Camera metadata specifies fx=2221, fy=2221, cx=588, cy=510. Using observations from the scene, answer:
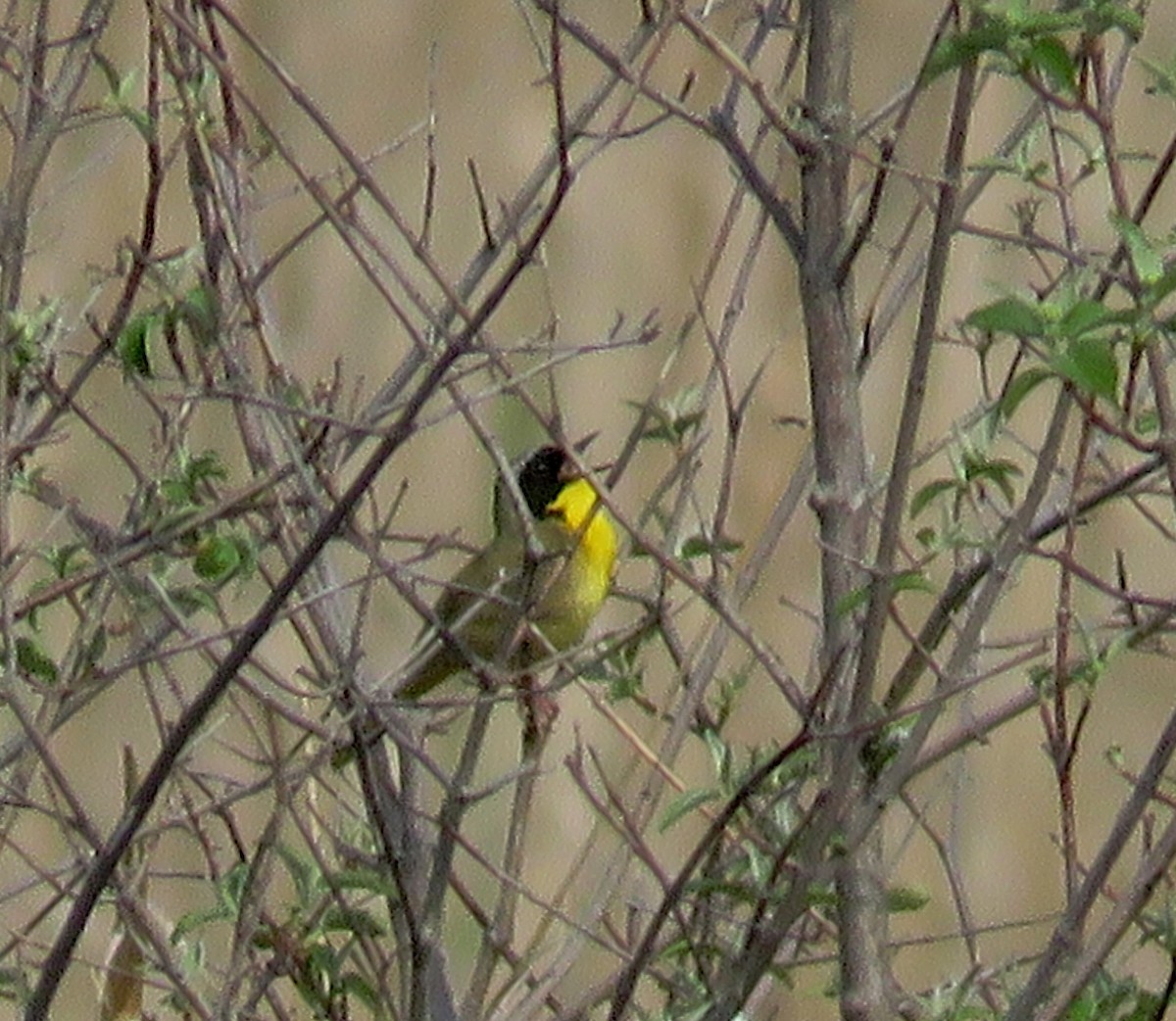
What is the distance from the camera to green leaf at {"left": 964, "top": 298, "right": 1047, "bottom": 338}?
46.6 inches

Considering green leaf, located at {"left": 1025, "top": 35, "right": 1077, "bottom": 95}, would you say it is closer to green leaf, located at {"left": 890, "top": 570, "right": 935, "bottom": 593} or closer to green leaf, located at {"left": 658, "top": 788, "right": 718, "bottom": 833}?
green leaf, located at {"left": 890, "top": 570, "right": 935, "bottom": 593}

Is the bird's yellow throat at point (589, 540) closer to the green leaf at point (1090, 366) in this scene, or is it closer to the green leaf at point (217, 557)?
the green leaf at point (217, 557)

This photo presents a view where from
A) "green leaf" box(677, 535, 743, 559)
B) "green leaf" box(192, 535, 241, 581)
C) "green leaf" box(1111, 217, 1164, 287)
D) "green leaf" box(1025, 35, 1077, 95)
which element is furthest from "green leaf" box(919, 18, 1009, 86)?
"green leaf" box(192, 535, 241, 581)

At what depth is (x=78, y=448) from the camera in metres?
3.05

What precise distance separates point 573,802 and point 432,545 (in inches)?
54.5

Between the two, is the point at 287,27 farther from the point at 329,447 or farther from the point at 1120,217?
the point at 1120,217

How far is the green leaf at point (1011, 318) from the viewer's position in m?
1.18

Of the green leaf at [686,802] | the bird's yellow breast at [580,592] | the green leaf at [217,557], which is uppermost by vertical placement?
the bird's yellow breast at [580,592]

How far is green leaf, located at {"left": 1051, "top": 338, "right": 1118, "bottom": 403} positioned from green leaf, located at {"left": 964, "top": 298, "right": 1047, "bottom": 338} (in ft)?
0.08

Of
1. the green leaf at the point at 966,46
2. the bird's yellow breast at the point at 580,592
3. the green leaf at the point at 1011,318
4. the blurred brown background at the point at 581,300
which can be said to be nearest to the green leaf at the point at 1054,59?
the green leaf at the point at 966,46

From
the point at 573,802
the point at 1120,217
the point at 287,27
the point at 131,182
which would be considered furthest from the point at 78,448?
the point at 1120,217

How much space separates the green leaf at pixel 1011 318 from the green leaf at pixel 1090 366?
26 mm

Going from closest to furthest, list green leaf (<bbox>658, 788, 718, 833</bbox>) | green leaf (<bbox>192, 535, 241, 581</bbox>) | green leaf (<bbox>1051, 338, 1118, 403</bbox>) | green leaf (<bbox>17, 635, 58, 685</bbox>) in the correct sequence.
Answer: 1. green leaf (<bbox>1051, 338, 1118, 403</bbox>)
2. green leaf (<bbox>658, 788, 718, 833</bbox>)
3. green leaf (<bbox>192, 535, 241, 581</bbox>)
4. green leaf (<bbox>17, 635, 58, 685</bbox>)

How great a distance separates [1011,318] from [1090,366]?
0.07 metres
